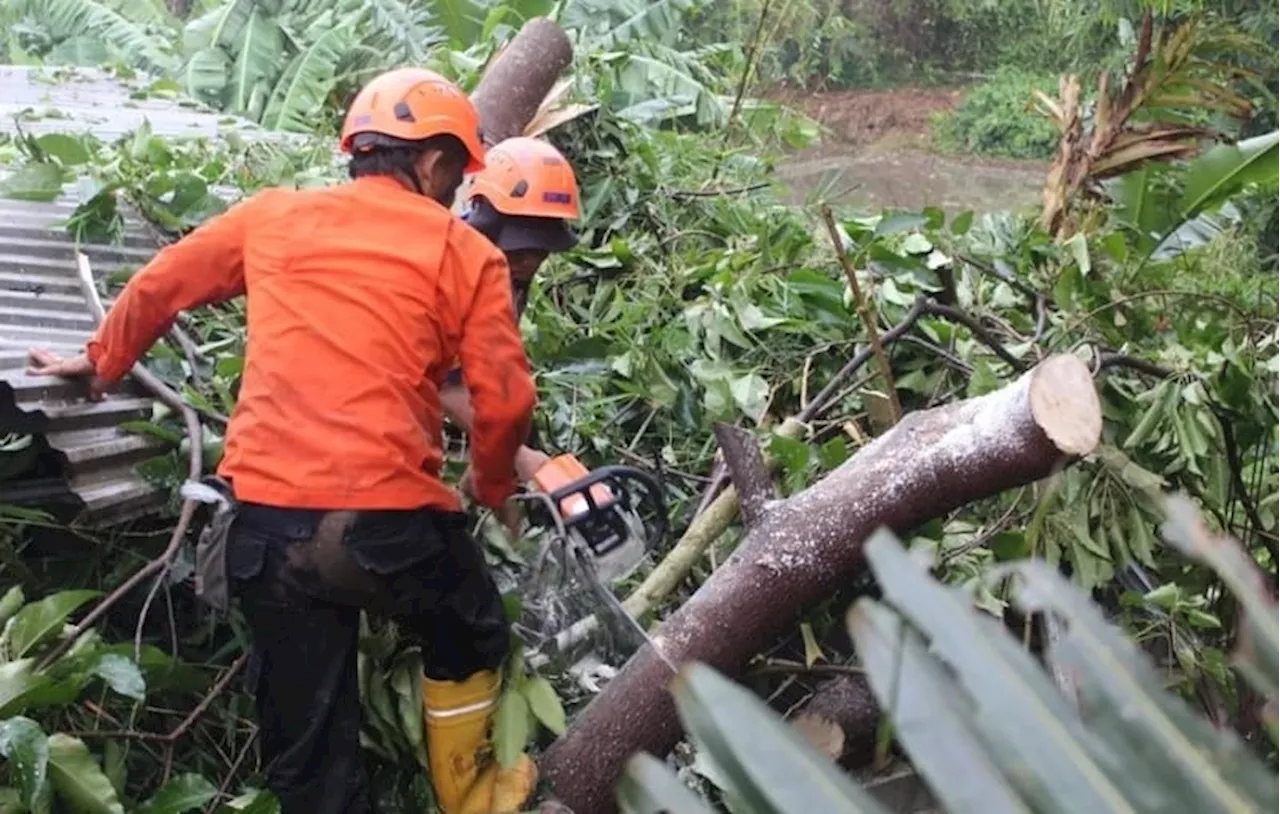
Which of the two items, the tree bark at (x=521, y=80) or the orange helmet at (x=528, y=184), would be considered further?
the tree bark at (x=521, y=80)

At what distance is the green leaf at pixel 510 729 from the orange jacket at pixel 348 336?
0.48m

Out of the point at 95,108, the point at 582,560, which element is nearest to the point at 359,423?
the point at 582,560

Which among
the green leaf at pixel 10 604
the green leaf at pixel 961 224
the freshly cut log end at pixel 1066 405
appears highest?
the freshly cut log end at pixel 1066 405

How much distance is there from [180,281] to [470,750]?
1.17 metres

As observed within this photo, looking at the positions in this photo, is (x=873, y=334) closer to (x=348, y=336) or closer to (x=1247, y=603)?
(x=348, y=336)

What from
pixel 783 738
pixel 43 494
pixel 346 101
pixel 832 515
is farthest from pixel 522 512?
pixel 346 101

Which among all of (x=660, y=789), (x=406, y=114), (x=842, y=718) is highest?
(x=660, y=789)

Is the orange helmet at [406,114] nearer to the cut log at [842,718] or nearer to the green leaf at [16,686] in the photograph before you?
the green leaf at [16,686]

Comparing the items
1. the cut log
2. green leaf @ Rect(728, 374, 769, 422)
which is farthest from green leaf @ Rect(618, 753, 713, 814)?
green leaf @ Rect(728, 374, 769, 422)

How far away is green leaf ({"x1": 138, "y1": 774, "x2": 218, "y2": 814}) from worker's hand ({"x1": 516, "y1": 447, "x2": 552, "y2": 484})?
915mm

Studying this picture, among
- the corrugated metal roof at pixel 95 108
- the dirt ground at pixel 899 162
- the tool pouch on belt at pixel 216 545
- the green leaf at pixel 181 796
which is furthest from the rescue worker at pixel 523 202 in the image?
the dirt ground at pixel 899 162

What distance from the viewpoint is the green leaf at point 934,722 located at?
2.18ft

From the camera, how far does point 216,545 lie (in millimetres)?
2691

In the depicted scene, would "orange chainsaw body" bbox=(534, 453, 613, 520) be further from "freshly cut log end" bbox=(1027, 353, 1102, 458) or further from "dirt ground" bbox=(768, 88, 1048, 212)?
"dirt ground" bbox=(768, 88, 1048, 212)
